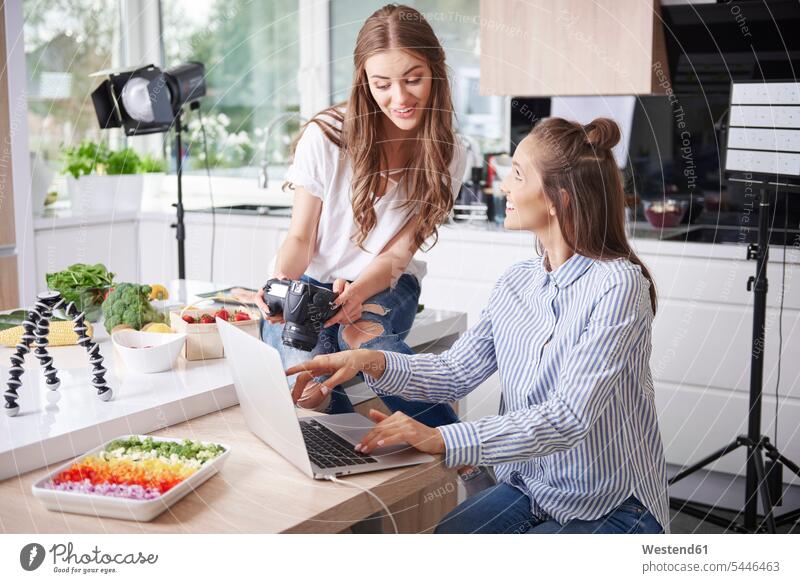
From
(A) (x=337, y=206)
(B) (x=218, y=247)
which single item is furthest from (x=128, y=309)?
(B) (x=218, y=247)

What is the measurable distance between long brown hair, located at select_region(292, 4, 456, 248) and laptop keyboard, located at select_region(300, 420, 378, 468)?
0.62 metres

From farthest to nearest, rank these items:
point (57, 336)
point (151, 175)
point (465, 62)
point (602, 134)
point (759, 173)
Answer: point (151, 175)
point (465, 62)
point (759, 173)
point (57, 336)
point (602, 134)

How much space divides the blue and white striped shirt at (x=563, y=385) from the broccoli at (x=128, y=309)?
59 cm

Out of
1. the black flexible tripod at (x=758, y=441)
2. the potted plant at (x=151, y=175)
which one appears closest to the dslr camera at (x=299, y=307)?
the black flexible tripod at (x=758, y=441)

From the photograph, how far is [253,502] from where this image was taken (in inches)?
45.6

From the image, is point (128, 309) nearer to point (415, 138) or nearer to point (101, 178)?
point (415, 138)

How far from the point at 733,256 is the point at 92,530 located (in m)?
2.23

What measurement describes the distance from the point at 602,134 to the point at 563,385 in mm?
398

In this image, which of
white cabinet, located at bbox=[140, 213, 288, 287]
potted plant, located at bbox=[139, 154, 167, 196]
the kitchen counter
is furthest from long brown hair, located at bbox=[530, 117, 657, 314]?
potted plant, located at bbox=[139, 154, 167, 196]

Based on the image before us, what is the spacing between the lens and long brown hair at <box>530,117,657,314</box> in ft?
4.70

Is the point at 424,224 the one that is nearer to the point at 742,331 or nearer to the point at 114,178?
the point at 742,331

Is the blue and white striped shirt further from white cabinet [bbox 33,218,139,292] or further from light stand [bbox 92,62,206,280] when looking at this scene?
white cabinet [bbox 33,218,139,292]

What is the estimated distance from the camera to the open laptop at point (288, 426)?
1206mm
